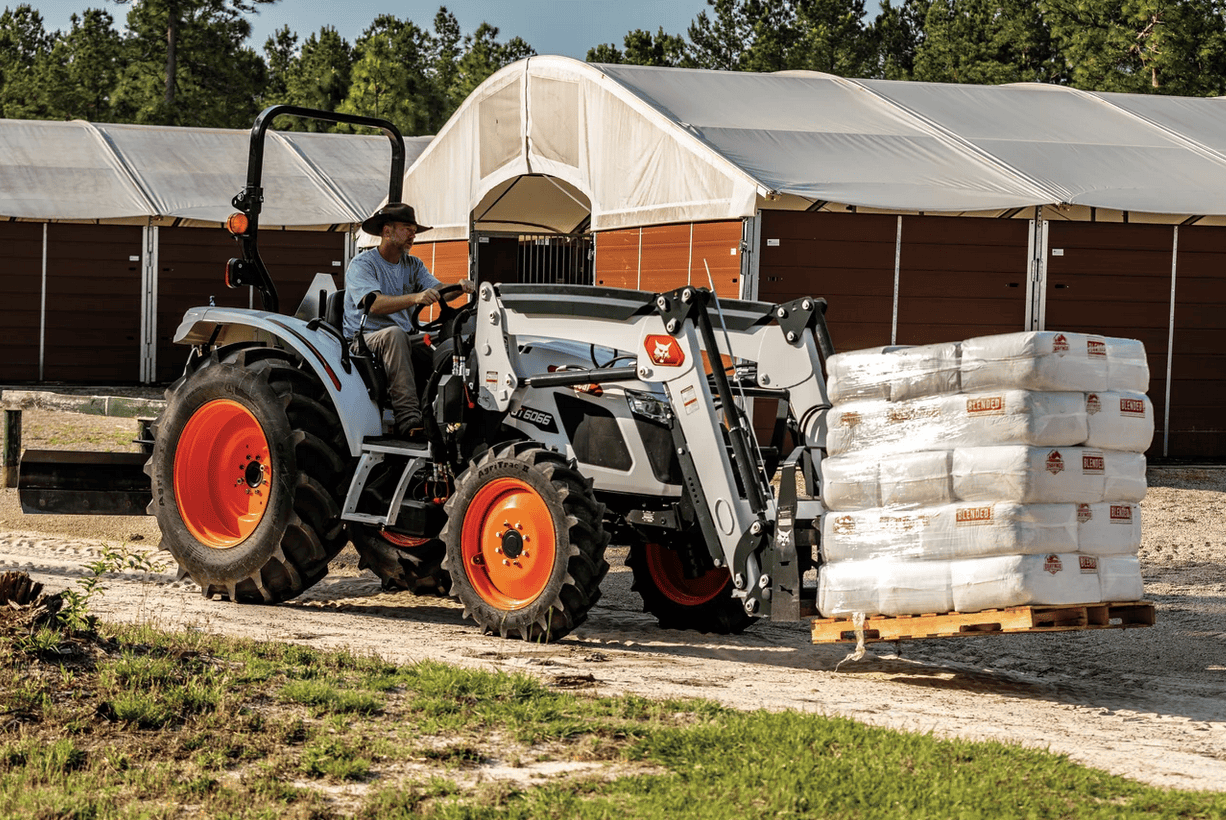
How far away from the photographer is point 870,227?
1702cm

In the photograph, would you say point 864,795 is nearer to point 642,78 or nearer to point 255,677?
point 255,677

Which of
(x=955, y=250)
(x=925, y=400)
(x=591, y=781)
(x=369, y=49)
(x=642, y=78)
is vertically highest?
(x=369, y=49)

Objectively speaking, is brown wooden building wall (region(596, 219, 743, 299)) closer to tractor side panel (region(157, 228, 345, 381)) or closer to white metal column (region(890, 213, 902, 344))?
white metal column (region(890, 213, 902, 344))

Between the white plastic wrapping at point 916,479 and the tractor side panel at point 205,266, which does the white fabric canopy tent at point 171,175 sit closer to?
the tractor side panel at point 205,266

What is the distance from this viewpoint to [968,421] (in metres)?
6.70

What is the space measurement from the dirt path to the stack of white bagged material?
53 cm

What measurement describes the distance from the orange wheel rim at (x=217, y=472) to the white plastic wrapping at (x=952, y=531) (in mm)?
3765

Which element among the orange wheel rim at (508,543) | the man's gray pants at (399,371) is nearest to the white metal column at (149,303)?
the man's gray pants at (399,371)

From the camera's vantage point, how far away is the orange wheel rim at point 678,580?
344 inches

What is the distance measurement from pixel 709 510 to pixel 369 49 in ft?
124

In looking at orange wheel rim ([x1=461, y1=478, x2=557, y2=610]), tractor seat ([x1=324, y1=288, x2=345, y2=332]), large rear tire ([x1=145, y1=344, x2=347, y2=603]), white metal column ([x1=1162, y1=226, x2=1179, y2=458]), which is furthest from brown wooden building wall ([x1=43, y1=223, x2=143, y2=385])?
orange wheel rim ([x1=461, y1=478, x2=557, y2=610])

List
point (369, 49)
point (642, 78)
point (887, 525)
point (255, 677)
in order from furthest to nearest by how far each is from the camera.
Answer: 1. point (369, 49)
2. point (642, 78)
3. point (887, 525)
4. point (255, 677)

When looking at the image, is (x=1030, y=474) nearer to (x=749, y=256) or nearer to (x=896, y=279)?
(x=749, y=256)

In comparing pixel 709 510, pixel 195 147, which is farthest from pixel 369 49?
pixel 709 510
